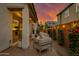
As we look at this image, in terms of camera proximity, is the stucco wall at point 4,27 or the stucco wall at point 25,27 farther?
the stucco wall at point 25,27

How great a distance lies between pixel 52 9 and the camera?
4203 millimetres

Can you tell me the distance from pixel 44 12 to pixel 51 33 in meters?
0.74

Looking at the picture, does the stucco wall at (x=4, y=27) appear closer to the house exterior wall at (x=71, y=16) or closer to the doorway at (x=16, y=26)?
the doorway at (x=16, y=26)

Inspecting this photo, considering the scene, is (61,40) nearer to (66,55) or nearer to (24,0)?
(66,55)

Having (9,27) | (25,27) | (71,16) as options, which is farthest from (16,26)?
(71,16)

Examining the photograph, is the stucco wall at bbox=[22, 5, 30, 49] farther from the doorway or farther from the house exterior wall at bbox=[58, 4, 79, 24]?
the house exterior wall at bbox=[58, 4, 79, 24]

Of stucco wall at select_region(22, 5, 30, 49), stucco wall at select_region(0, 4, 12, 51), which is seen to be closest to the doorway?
stucco wall at select_region(22, 5, 30, 49)

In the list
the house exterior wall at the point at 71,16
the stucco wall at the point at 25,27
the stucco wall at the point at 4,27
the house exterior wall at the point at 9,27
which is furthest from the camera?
the stucco wall at the point at 25,27

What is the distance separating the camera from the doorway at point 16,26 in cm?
584

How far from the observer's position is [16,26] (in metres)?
6.12

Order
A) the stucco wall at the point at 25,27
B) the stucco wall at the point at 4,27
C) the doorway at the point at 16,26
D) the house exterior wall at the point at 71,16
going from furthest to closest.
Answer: the doorway at the point at 16,26 → the stucco wall at the point at 25,27 → the stucco wall at the point at 4,27 → the house exterior wall at the point at 71,16

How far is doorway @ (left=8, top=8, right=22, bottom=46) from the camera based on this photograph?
5841 millimetres

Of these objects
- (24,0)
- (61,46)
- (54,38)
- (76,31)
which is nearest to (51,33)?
(54,38)

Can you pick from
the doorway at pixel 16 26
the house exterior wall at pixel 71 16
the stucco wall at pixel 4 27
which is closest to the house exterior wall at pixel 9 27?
the stucco wall at pixel 4 27
